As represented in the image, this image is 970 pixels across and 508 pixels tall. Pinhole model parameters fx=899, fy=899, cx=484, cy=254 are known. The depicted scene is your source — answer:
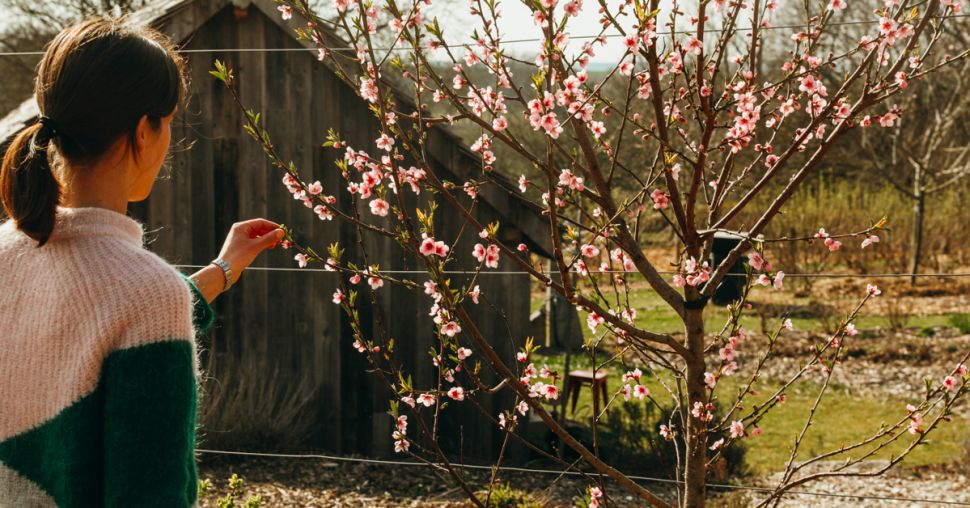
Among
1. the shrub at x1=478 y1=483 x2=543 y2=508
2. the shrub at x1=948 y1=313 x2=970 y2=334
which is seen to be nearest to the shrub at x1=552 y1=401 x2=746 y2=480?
the shrub at x1=478 y1=483 x2=543 y2=508

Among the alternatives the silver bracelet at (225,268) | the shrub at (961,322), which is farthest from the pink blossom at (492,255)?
the shrub at (961,322)

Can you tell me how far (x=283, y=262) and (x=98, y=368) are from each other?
15.9 ft

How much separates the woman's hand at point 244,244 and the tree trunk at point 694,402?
3.80ft

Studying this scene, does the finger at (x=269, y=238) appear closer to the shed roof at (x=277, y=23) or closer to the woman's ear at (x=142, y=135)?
the woman's ear at (x=142, y=135)

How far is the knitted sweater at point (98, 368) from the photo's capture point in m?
1.29

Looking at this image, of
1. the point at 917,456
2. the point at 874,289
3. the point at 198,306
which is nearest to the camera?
the point at 198,306

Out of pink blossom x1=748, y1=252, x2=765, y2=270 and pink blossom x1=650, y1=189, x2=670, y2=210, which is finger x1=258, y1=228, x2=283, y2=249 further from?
pink blossom x1=748, y1=252, x2=765, y2=270

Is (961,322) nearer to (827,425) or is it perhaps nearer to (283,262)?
(827,425)

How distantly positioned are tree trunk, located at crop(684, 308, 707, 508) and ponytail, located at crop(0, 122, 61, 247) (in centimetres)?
166

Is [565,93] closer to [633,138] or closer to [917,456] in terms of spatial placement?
[917,456]

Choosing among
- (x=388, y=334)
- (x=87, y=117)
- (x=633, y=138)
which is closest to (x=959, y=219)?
(x=633, y=138)

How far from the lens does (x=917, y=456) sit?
6.86 m

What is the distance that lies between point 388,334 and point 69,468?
191 inches

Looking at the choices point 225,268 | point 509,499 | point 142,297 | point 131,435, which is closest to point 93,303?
point 142,297
